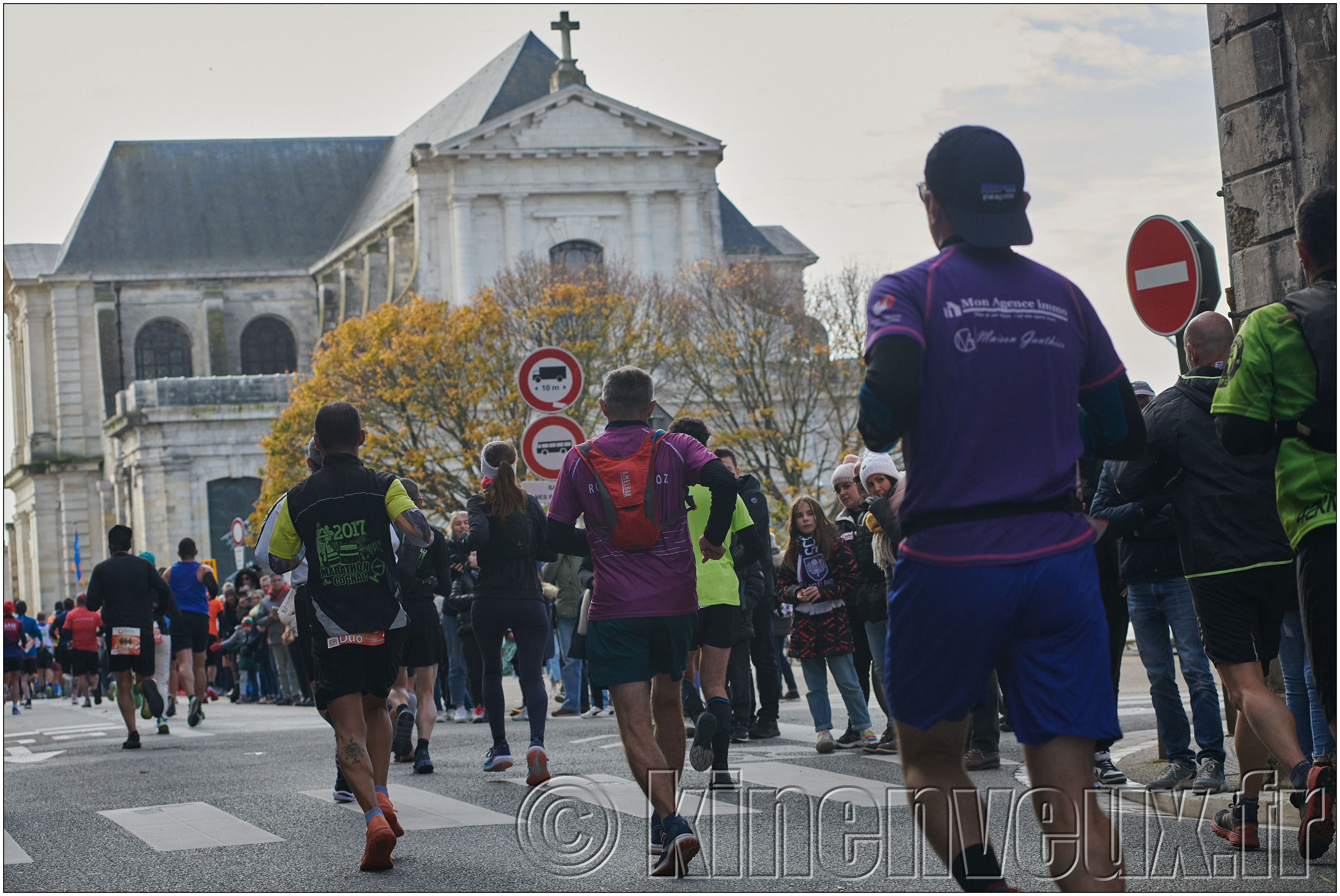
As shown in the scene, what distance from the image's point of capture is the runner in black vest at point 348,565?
708cm

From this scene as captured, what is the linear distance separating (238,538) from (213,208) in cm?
3946

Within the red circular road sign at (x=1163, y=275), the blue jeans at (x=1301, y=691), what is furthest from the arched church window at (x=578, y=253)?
the blue jeans at (x=1301, y=691)

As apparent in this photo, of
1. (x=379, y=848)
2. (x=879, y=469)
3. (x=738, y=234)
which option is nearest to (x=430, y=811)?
(x=379, y=848)

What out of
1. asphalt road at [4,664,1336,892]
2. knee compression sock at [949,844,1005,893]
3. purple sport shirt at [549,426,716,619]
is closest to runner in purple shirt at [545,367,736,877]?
purple sport shirt at [549,426,716,619]

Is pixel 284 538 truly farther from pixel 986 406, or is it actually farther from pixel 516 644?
pixel 986 406

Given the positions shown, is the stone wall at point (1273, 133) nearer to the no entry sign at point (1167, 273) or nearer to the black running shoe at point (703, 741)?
the no entry sign at point (1167, 273)

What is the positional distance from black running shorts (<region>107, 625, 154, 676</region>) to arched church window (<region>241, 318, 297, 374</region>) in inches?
2279

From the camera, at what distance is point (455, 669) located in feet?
53.2

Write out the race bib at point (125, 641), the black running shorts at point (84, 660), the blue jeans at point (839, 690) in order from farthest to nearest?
the black running shorts at point (84, 660), the race bib at point (125, 641), the blue jeans at point (839, 690)

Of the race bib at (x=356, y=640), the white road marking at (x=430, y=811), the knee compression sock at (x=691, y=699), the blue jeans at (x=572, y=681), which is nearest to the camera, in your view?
the race bib at (x=356, y=640)

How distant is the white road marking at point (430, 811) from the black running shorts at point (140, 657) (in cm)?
554

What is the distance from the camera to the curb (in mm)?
6957

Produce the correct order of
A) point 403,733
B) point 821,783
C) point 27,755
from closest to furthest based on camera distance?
point 821,783 < point 403,733 < point 27,755

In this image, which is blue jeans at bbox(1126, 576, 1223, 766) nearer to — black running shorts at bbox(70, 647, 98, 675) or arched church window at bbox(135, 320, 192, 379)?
black running shorts at bbox(70, 647, 98, 675)
